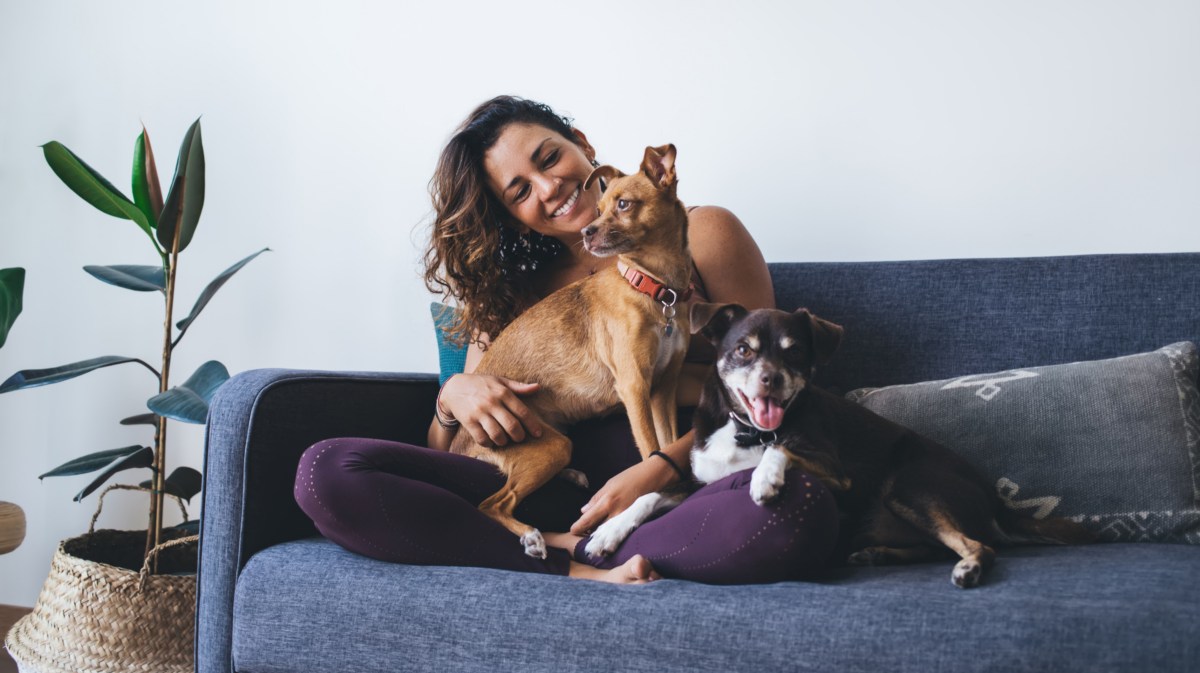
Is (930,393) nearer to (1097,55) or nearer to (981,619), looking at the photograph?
(981,619)

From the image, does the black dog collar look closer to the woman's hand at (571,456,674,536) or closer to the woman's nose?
the woman's hand at (571,456,674,536)

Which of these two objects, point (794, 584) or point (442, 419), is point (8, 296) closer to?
point (442, 419)

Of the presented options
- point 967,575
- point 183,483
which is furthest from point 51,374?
point 967,575

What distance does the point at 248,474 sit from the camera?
1.94 metres

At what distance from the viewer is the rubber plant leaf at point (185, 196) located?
2758 millimetres

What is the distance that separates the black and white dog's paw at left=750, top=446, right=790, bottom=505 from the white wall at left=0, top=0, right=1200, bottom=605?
4.34ft

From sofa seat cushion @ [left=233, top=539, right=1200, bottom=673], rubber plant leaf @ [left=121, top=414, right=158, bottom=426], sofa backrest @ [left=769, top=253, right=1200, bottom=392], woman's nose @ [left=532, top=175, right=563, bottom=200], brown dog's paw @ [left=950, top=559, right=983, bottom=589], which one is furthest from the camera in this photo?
rubber plant leaf @ [left=121, top=414, right=158, bottom=426]

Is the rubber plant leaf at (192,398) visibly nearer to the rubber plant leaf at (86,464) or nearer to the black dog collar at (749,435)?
the rubber plant leaf at (86,464)

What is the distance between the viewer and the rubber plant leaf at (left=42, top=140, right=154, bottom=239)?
2.78 meters

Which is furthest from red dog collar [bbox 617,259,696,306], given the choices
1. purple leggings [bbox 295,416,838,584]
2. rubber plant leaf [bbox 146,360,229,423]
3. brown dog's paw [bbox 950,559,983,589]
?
rubber plant leaf [bbox 146,360,229,423]

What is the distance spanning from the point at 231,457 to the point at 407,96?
1.75 m

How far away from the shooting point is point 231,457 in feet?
6.38

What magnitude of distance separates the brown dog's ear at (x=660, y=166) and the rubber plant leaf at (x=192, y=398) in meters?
1.29

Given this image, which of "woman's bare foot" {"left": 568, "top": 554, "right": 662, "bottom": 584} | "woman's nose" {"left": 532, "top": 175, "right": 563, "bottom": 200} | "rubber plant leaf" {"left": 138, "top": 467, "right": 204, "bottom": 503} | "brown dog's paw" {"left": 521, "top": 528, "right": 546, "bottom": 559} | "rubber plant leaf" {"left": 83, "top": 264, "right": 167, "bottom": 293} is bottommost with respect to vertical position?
"rubber plant leaf" {"left": 138, "top": 467, "right": 204, "bottom": 503}
